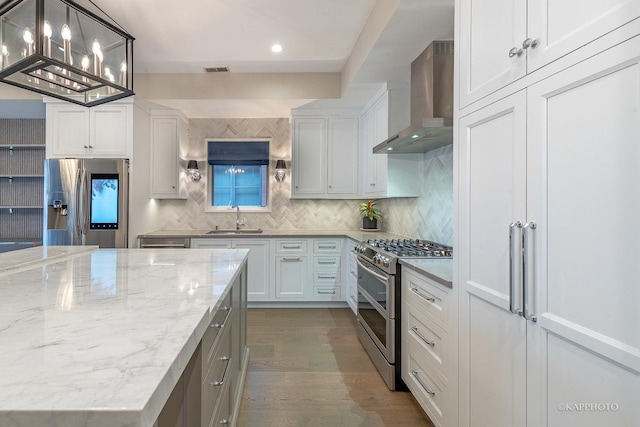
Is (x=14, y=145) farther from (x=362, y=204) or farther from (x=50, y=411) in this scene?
(x=50, y=411)

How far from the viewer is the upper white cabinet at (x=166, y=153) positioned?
412 centimetres

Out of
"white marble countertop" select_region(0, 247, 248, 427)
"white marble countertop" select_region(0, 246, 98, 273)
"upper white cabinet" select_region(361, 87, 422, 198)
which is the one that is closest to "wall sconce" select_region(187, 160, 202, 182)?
"white marble countertop" select_region(0, 246, 98, 273)

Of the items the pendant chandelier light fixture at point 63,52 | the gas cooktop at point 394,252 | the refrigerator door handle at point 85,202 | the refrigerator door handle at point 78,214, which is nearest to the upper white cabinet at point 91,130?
the refrigerator door handle at point 85,202

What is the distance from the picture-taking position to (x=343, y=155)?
4348 millimetres

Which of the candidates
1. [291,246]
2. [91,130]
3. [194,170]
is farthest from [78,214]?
[291,246]

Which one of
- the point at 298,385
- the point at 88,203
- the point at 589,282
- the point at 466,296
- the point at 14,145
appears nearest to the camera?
the point at 589,282

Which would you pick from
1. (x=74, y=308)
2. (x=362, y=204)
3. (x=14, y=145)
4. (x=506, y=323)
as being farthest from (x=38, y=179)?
(x=506, y=323)

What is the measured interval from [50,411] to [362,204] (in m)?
4.26

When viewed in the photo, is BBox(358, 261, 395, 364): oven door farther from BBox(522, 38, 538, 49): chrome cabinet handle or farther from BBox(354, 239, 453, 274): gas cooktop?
BBox(522, 38, 538, 49): chrome cabinet handle

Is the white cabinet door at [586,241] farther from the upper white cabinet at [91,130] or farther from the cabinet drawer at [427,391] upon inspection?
the upper white cabinet at [91,130]

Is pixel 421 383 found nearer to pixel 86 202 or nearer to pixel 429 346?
pixel 429 346

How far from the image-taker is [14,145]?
14.6 feet

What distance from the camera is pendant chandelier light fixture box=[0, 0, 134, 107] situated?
142cm

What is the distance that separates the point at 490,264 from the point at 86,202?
384 centimetres
